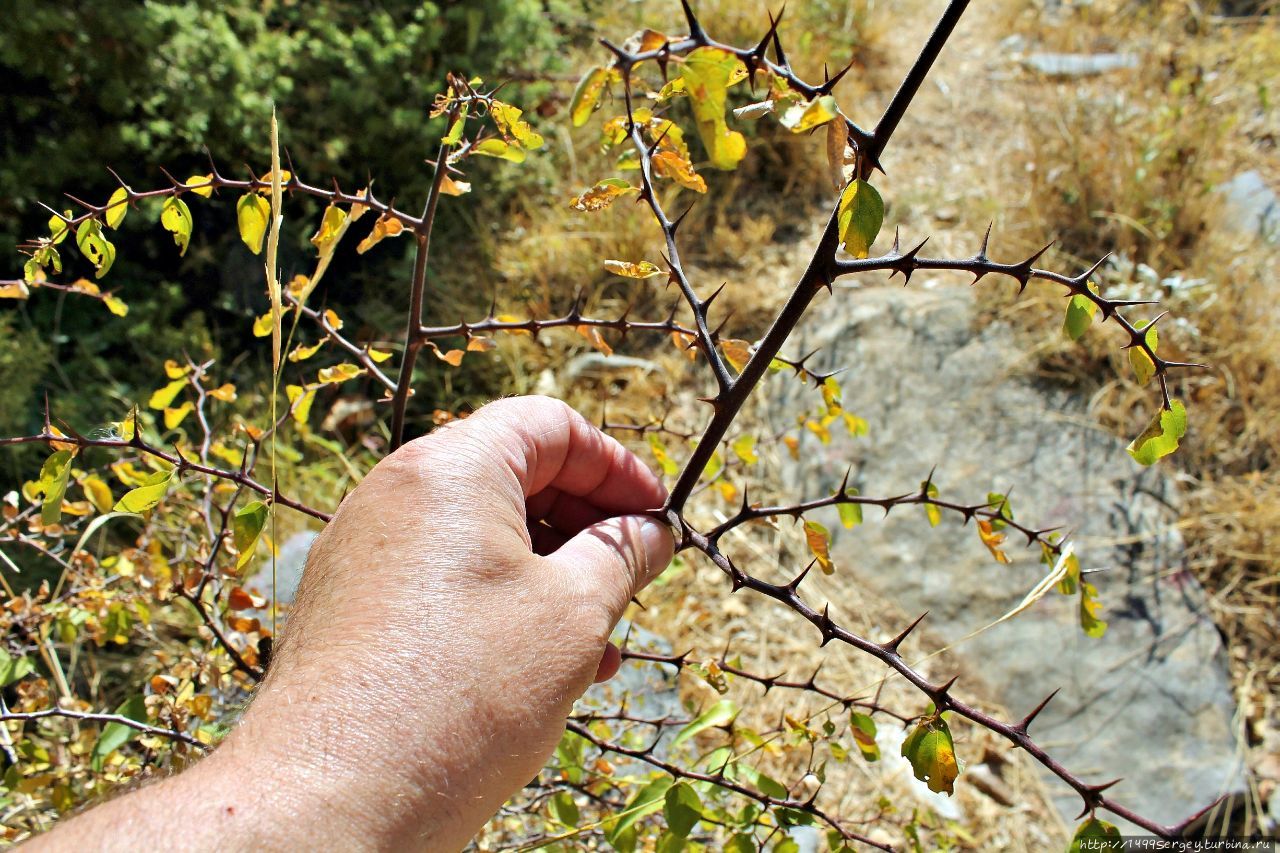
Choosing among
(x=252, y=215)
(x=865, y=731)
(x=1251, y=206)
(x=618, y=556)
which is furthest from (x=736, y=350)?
(x=1251, y=206)

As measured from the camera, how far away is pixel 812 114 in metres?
0.68

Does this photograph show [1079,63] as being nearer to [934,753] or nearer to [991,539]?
[991,539]

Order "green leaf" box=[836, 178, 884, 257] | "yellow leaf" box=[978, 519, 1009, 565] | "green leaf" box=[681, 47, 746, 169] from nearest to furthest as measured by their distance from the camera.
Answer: "green leaf" box=[681, 47, 746, 169] → "green leaf" box=[836, 178, 884, 257] → "yellow leaf" box=[978, 519, 1009, 565]

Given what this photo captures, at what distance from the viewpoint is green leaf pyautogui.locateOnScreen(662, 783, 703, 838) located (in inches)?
44.9

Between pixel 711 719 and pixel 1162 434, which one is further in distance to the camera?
pixel 711 719

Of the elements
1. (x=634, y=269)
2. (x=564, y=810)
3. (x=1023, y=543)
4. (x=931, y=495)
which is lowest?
(x=564, y=810)

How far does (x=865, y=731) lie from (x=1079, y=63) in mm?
4307

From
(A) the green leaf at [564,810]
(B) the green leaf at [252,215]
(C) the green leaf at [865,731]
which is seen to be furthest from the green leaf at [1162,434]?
(B) the green leaf at [252,215]

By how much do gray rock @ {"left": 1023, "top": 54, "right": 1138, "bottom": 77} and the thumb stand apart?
4.12 metres

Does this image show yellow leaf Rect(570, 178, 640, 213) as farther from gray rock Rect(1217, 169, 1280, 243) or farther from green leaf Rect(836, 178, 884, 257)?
gray rock Rect(1217, 169, 1280, 243)

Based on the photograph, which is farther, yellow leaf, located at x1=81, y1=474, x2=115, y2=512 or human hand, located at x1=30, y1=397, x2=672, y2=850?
yellow leaf, located at x1=81, y1=474, x2=115, y2=512

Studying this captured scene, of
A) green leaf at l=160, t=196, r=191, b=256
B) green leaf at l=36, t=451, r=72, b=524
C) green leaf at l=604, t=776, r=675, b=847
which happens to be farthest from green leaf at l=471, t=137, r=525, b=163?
green leaf at l=604, t=776, r=675, b=847

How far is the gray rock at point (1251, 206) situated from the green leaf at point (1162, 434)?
3.10m

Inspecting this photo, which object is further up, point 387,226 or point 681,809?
point 387,226
